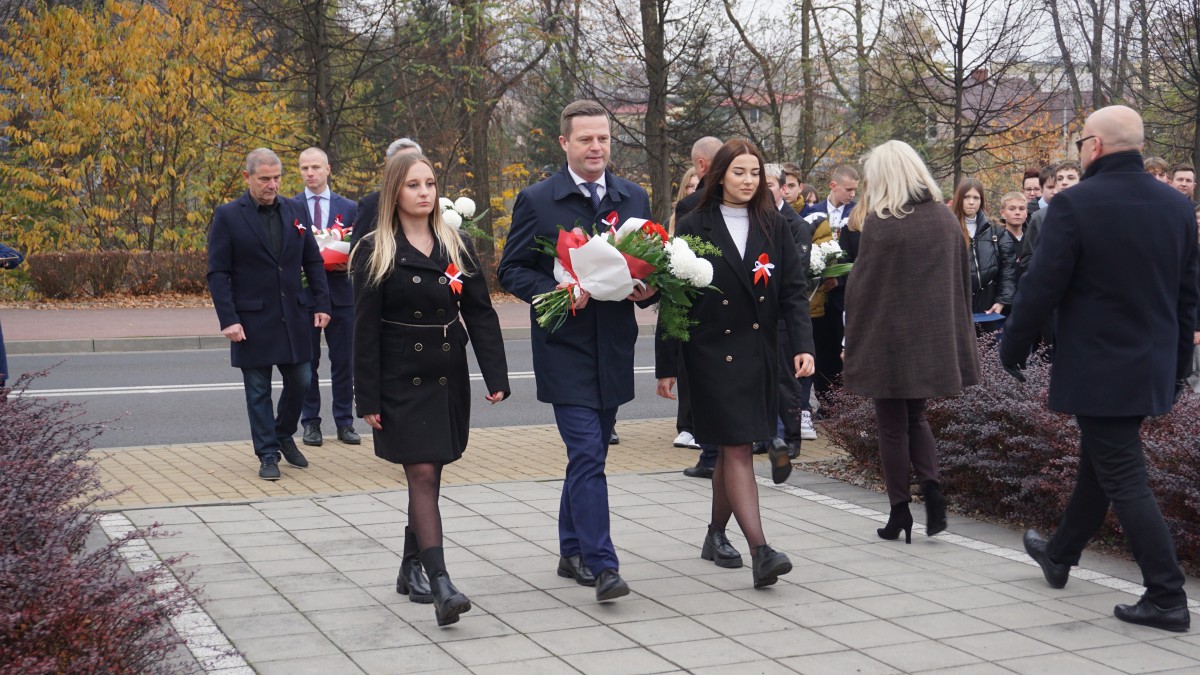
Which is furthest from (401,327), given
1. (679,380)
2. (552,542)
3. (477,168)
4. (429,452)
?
(477,168)

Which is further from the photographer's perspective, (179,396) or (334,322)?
(179,396)

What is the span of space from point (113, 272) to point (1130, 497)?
67.1 ft

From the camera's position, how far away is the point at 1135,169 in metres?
5.30

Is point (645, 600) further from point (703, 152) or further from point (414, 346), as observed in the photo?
point (703, 152)

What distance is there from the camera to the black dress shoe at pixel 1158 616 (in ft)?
16.6

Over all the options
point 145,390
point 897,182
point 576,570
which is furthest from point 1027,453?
point 145,390

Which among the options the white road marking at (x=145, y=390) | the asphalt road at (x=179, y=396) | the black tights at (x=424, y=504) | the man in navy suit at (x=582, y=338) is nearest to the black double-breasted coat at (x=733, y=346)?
the man in navy suit at (x=582, y=338)

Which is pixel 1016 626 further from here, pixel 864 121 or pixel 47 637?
pixel 864 121

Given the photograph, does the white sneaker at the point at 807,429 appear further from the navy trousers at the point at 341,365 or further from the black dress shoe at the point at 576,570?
the black dress shoe at the point at 576,570

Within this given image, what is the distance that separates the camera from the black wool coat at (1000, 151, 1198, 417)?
5.19 metres

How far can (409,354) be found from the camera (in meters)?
5.32

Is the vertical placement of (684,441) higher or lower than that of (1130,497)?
lower

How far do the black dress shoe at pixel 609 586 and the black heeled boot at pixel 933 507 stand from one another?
77.2 inches

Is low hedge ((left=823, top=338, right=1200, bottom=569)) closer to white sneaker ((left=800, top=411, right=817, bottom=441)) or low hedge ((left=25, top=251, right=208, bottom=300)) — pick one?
white sneaker ((left=800, top=411, right=817, bottom=441))
